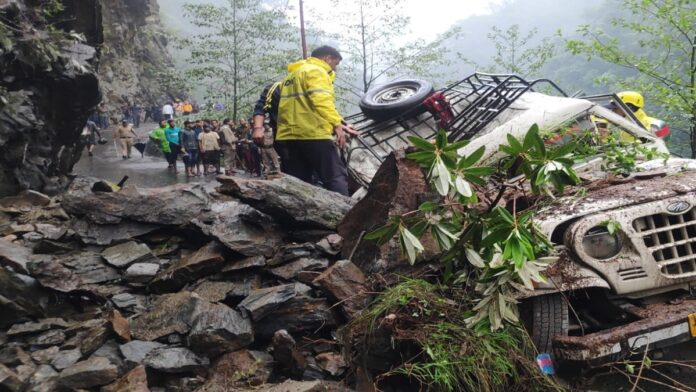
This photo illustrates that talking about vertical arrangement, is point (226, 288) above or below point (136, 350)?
above

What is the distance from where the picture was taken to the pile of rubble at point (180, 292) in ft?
9.32

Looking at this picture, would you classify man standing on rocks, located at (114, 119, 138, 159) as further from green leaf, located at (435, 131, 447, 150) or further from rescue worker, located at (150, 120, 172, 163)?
green leaf, located at (435, 131, 447, 150)

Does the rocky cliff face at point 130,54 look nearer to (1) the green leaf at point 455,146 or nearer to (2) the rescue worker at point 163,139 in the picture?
(2) the rescue worker at point 163,139

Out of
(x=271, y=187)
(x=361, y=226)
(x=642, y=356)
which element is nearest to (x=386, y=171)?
(x=361, y=226)

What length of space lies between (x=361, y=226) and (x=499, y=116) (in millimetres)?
2549

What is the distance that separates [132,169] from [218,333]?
13.5m

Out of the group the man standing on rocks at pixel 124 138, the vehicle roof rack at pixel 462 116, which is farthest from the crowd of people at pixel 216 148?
the vehicle roof rack at pixel 462 116

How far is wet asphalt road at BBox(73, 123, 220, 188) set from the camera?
13008mm

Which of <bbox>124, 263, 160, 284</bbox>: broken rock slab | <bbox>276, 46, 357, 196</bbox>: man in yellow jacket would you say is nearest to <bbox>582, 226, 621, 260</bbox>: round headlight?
<bbox>276, 46, 357, 196</bbox>: man in yellow jacket

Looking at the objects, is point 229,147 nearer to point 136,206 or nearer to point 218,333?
point 136,206

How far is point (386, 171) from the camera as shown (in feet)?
12.2

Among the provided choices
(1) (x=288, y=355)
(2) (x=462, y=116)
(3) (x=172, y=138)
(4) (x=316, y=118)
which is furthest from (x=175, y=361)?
(3) (x=172, y=138)

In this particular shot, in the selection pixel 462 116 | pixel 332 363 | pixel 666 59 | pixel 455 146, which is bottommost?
pixel 332 363

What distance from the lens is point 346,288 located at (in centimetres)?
324
